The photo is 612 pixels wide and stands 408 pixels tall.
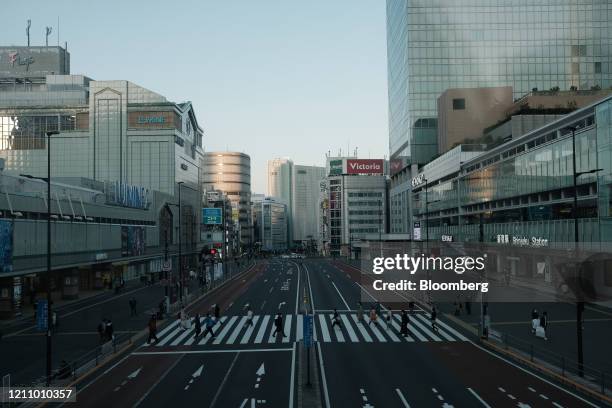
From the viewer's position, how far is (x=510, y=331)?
3450 centimetres

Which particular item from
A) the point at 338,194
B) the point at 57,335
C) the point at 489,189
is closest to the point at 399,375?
the point at 57,335

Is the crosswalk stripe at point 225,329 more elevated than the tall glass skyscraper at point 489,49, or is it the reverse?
the tall glass skyscraper at point 489,49

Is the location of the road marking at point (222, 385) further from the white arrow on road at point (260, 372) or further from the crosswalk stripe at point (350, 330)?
the crosswalk stripe at point (350, 330)

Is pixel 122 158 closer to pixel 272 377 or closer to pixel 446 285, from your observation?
pixel 446 285

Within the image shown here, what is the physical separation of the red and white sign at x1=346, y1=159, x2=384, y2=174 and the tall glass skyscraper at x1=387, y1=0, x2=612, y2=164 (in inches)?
2110

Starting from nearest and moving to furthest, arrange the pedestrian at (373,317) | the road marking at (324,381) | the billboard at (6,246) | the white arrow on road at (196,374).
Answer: the road marking at (324,381)
the white arrow on road at (196,374)
the pedestrian at (373,317)
the billboard at (6,246)

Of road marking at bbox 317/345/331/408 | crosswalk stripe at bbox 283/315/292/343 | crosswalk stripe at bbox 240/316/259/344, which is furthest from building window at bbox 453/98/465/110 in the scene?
road marking at bbox 317/345/331/408

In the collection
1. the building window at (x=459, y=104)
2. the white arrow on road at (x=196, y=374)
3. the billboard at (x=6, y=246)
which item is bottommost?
the white arrow on road at (x=196, y=374)

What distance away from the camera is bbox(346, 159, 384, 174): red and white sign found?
572 ft

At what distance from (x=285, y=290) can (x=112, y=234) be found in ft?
76.4

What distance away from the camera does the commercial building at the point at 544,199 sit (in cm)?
4184

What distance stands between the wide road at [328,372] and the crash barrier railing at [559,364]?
3.60ft
